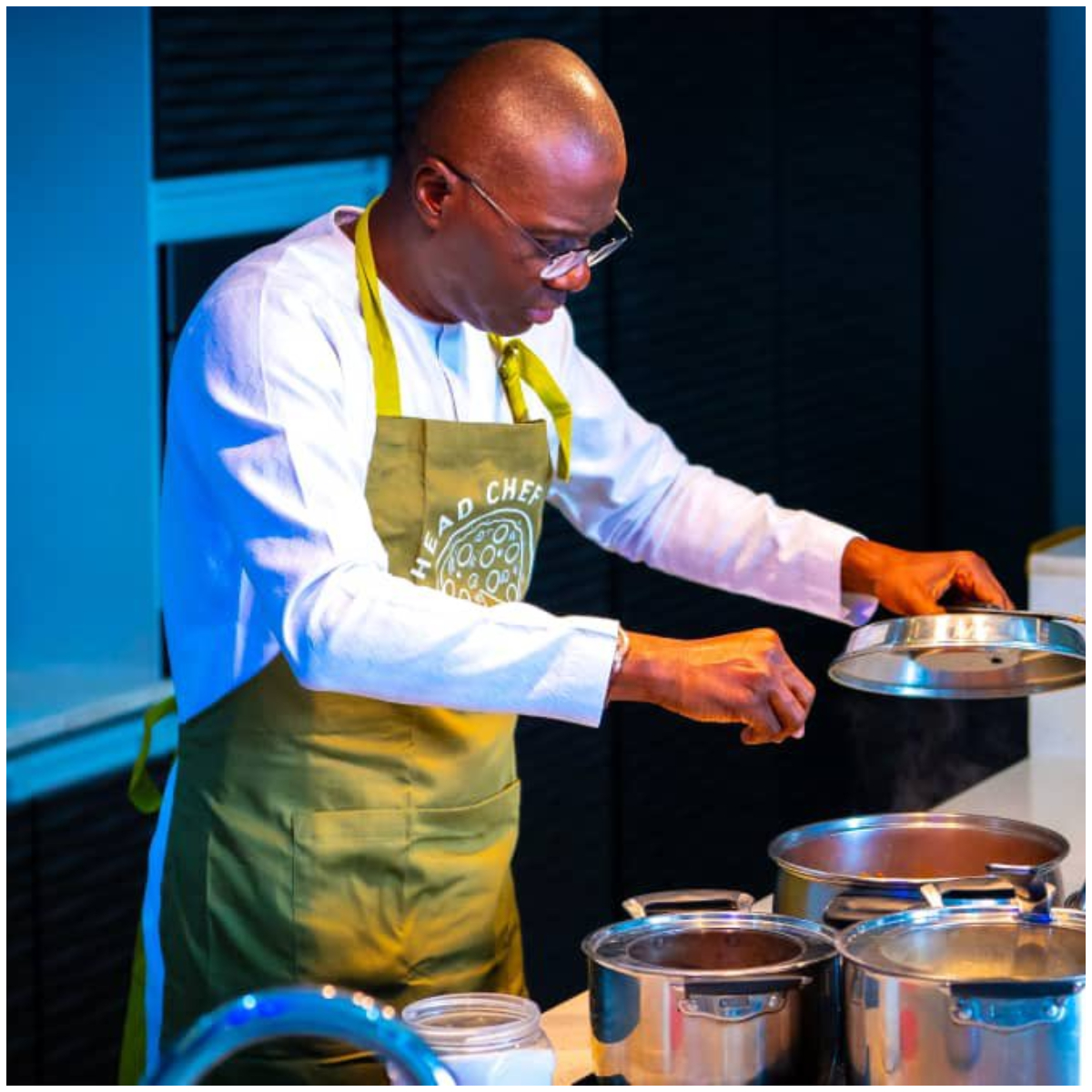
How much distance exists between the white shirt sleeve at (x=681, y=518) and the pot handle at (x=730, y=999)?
890 mm

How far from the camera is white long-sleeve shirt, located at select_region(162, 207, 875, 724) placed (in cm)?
185

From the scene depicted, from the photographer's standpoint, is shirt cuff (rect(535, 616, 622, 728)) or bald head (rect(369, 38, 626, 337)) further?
bald head (rect(369, 38, 626, 337))

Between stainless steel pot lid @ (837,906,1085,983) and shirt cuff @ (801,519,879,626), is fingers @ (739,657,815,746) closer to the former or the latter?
stainless steel pot lid @ (837,906,1085,983)

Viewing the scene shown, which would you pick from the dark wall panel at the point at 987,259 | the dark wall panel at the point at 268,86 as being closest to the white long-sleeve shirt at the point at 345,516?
the dark wall panel at the point at 268,86

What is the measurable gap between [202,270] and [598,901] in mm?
1542

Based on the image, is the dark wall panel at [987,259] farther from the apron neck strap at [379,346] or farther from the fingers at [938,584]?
the apron neck strap at [379,346]

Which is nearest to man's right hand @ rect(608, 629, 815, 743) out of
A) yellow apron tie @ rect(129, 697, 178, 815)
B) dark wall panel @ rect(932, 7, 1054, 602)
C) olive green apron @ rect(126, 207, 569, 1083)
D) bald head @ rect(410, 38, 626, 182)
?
olive green apron @ rect(126, 207, 569, 1083)

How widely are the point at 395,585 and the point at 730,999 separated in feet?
1.69

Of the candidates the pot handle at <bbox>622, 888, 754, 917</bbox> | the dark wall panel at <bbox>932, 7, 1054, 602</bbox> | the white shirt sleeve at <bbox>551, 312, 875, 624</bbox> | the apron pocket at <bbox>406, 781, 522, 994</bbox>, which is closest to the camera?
the pot handle at <bbox>622, 888, 754, 917</bbox>

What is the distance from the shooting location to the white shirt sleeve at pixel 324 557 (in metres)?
1.84

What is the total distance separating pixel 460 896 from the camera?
2170 millimetres

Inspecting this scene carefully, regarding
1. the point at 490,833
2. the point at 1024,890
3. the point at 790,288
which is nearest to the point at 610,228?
the point at 490,833

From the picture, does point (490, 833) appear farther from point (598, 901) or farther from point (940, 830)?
point (598, 901)

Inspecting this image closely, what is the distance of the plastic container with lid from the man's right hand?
30 cm
